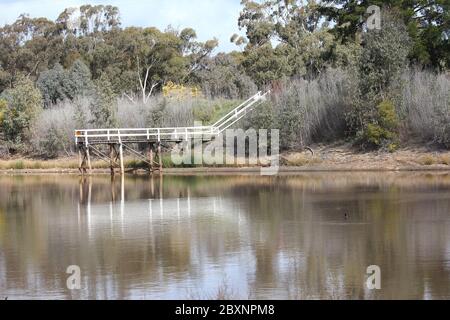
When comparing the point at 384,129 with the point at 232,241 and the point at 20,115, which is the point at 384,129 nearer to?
the point at 20,115

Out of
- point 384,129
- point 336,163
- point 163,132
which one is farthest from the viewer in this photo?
point 163,132

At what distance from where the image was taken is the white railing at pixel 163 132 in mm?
52312

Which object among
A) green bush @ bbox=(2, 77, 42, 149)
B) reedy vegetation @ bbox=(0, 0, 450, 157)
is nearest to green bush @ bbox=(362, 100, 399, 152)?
reedy vegetation @ bbox=(0, 0, 450, 157)

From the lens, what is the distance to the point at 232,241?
21906mm

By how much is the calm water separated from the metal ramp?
13730 mm

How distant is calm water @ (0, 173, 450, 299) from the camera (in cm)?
1631

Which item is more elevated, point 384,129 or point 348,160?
point 384,129

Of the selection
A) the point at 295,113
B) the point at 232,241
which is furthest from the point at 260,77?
the point at 232,241

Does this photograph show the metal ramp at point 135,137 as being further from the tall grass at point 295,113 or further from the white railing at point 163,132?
the tall grass at point 295,113

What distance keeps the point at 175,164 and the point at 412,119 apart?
1497cm

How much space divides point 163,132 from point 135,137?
6.49 ft

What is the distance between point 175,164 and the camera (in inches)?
2042

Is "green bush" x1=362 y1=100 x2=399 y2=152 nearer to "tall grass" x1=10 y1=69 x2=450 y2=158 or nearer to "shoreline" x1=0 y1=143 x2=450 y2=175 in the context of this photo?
"shoreline" x1=0 y1=143 x2=450 y2=175
